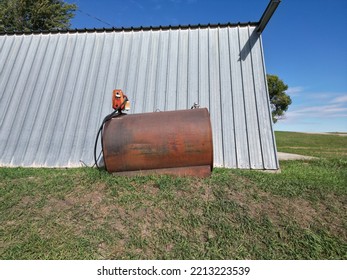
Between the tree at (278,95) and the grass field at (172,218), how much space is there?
3624 centimetres

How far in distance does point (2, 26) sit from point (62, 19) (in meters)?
5.02

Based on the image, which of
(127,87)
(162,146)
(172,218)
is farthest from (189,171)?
(127,87)

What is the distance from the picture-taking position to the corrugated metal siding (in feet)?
18.0

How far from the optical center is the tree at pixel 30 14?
18.9m

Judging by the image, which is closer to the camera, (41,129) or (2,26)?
(41,129)

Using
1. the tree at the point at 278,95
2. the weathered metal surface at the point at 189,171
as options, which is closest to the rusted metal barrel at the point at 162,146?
the weathered metal surface at the point at 189,171

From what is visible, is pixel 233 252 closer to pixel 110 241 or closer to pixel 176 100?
pixel 110 241

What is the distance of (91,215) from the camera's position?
9.62ft

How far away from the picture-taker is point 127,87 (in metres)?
6.14

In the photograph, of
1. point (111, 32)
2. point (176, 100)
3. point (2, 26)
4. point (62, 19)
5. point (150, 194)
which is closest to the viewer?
point (150, 194)

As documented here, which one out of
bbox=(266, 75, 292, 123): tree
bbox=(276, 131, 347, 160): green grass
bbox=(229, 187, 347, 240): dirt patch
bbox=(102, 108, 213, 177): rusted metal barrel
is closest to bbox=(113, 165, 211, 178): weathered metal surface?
bbox=(102, 108, 213, 177): rusted metal barrel

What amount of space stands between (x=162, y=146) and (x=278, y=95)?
126ft

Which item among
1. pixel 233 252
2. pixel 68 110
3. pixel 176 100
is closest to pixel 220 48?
pixel 176 100

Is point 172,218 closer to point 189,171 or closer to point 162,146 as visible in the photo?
point 189,171
